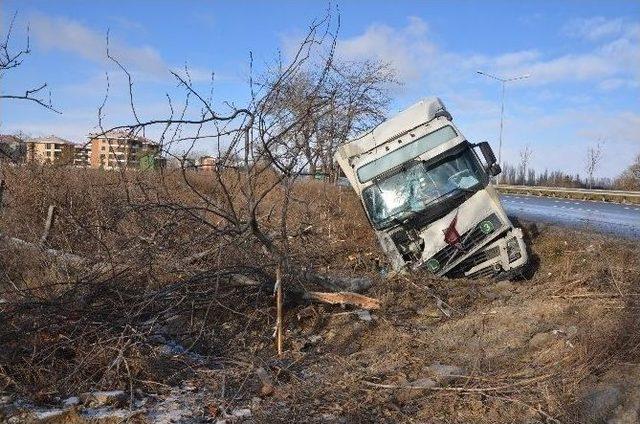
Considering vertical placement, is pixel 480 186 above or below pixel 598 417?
above

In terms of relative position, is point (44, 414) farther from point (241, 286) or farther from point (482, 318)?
point (482, 318)

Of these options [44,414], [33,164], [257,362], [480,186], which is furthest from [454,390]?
[33,164]

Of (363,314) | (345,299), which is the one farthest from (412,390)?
(345,299)

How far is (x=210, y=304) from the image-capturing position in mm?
6664

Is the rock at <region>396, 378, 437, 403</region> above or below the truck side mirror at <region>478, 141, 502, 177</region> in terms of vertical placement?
below

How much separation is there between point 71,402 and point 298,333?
281cm

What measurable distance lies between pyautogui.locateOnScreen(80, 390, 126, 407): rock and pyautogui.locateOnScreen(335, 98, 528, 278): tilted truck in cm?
473

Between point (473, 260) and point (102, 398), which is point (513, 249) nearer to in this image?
point (473, 260)

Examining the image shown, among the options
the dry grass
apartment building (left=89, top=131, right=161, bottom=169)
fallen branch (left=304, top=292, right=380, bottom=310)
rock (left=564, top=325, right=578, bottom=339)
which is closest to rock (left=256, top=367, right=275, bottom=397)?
the dry grass

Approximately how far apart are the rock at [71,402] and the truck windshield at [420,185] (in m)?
5.43

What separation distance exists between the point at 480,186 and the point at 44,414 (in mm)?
6757

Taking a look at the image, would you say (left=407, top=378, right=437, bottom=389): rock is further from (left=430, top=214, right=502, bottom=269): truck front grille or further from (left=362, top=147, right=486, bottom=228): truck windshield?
(left=362, top=147, right=486, bottom=228): truck windshield

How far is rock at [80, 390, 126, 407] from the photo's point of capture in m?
4.92

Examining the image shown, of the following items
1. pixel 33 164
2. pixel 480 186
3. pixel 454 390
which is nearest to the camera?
pixel 454 390
